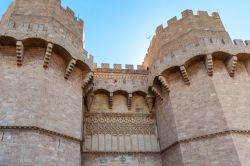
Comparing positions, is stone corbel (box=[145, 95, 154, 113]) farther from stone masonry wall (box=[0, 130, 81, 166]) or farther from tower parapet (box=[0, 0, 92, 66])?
stone masonry wall (box=[0, 130, 81, 166])

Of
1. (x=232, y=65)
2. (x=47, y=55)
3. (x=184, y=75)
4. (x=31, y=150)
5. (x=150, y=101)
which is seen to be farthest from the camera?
(x=150, y=101)

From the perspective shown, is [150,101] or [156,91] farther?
[150,101]

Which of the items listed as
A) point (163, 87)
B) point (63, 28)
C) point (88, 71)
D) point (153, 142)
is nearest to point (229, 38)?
point (163, 87)

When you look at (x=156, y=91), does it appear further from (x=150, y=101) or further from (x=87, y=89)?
(x=87, y=89)

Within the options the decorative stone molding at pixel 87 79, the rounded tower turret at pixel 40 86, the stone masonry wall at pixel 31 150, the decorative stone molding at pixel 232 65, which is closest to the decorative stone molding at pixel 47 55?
the rounded tower turret at pixel 40 86

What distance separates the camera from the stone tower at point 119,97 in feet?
25.1

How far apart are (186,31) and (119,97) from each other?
439 cm

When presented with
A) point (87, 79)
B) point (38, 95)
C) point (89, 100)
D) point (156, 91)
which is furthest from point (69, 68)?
point (156, 91)

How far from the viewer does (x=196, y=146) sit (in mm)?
8578

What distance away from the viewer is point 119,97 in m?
11.4

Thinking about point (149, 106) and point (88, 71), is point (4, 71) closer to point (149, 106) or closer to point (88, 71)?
point (88, 71)

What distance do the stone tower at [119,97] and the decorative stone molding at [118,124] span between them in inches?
1.8

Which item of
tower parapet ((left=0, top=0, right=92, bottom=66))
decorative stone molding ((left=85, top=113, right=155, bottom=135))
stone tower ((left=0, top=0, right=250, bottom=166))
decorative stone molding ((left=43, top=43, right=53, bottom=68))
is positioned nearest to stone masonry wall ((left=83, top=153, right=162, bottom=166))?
stone tower ((left=0, top=0, right=250, bottom=166))

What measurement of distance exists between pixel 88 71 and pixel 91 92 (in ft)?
3.83
